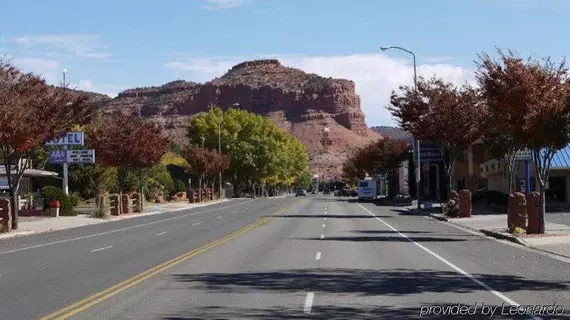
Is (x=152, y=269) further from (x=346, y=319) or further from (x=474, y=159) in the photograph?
(x=474, y=159)

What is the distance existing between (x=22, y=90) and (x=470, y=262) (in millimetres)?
24830

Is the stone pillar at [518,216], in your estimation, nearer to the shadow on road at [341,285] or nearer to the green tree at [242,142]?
the shadow on road at [341,285]

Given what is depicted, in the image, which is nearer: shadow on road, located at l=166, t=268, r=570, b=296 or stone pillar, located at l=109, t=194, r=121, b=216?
shadow on road, located at l=166, t=268, r=570, b=296

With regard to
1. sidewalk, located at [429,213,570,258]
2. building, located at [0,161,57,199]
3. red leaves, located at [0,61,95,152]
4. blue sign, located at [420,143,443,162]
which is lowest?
sidewalk, located at [429,213,570,258]

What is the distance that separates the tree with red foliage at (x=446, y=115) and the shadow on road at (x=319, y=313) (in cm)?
3438

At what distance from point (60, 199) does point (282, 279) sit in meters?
39.2

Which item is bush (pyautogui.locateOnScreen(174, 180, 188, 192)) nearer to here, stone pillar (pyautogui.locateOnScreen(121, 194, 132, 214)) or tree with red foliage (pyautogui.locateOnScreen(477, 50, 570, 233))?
stone pillar (pyautogui.locateOnScreen(121, 194, 132, 214))

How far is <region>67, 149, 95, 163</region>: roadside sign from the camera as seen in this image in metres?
56.0

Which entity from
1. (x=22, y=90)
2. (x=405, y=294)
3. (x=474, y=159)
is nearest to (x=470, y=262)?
(x=405, y=294)

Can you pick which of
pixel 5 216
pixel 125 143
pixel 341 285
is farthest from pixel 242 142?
pixel 341 285

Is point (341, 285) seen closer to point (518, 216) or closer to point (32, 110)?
point (518, 216)

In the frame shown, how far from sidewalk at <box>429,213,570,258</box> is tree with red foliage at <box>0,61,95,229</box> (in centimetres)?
1916

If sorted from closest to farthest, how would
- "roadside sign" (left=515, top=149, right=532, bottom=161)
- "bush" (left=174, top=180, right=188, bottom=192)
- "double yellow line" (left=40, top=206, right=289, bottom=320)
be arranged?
1. "double yellow line" (left=40, top=206, right=289, bottom=320)
2. "roadside sign" (left=515, top=149, right=532, bottom=161)
3. "bush" (left=174, top=180, right=188, bottom=192)

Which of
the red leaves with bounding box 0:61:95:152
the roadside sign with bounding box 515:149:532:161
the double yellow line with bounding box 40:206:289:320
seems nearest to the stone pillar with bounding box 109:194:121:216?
the red leaves with bounding box 0:61:95:152
